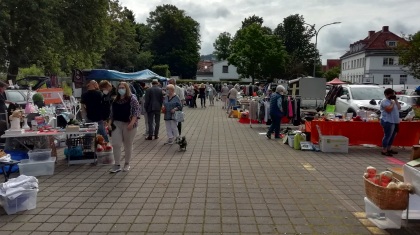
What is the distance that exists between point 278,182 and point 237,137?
5.65m

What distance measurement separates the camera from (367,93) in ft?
49.1

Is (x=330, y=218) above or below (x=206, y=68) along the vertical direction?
below

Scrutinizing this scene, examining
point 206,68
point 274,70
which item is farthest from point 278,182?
point 206,68

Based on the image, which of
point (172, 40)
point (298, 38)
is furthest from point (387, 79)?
point (172, 40)

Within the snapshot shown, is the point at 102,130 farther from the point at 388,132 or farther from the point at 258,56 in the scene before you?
the point at 258,56

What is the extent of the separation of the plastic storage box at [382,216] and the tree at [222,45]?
9686cm

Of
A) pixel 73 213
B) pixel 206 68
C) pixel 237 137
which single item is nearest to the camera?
pixel 73 213

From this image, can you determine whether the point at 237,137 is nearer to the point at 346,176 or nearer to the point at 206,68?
the point at 346,176

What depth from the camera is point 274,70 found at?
50.4 meters

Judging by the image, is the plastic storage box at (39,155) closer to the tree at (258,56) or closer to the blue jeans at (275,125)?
the blue jeans at (275,125)

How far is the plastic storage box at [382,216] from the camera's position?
14.9ft

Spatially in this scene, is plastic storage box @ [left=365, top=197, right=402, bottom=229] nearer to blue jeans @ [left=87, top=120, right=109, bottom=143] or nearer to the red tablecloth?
the red tablecloth

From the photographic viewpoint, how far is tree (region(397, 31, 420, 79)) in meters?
34.1

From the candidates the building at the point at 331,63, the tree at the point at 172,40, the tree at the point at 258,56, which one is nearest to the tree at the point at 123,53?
the tree at the point at 172,40
